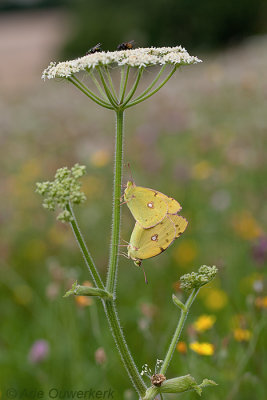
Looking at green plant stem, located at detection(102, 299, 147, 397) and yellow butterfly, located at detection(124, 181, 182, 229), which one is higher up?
yellow butterfly, located at detection(124, 181, 182, 229)

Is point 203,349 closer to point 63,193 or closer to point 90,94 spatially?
point 63,193

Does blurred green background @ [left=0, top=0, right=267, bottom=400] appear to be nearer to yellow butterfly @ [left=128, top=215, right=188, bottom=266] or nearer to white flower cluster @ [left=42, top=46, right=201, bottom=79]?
white flower cluster @ [left=42, top=46, right=201, bottom=79]

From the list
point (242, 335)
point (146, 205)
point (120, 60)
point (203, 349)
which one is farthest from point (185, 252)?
point (120, 60)

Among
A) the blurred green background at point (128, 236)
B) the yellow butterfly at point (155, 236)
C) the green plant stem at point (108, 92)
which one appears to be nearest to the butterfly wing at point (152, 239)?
the yellow butterfly at point (155, 236)

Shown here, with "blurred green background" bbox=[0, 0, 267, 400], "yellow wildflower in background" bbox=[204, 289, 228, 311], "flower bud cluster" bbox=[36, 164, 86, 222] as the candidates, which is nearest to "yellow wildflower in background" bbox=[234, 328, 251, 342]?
"blurred green background" bbox=[0, 0, 267, 400]

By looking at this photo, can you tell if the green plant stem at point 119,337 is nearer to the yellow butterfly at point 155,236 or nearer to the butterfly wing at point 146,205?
the yellow butterfly at point 155,236
